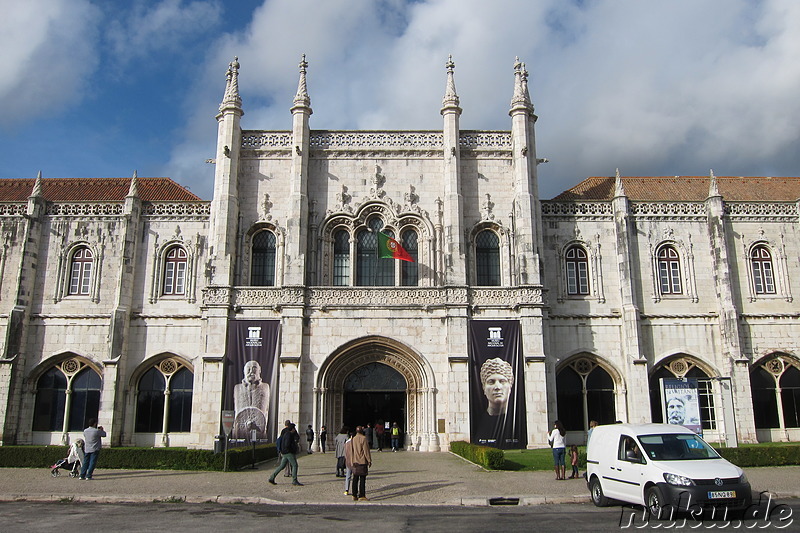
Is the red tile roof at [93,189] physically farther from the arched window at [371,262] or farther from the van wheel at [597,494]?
the van wheel at [597,494]

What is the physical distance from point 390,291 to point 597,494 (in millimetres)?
16755

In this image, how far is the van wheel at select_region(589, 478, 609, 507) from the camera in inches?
581

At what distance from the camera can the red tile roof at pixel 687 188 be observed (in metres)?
36.1

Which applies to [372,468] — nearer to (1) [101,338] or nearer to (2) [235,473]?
(2) [235,473]

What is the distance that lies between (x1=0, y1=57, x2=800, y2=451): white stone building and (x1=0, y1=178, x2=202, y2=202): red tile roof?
3024 mm

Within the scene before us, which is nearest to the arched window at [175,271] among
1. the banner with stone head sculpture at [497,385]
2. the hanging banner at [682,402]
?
the banner with stone head sculpture at [497,385]

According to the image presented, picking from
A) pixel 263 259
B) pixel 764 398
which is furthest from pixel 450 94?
pixel 764 398

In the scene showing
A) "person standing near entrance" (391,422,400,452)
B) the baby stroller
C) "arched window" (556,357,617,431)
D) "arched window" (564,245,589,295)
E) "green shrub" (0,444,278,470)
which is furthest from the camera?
"arched window" (564,245,589,295)

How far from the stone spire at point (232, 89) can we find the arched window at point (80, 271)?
32.6 ft

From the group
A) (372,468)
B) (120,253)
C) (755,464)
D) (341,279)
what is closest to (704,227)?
(755,464)

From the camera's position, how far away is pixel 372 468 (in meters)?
22.4

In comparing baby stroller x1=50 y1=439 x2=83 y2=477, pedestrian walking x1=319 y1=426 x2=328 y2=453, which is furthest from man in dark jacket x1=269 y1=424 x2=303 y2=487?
pedestrian walking x1=319 y1=426 x2=328 y2=453

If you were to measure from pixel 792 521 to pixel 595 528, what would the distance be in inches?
152

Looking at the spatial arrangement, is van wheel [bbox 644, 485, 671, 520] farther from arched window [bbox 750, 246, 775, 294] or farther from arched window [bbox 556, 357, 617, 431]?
arched window [bbox 750, 246, 775, 294]
